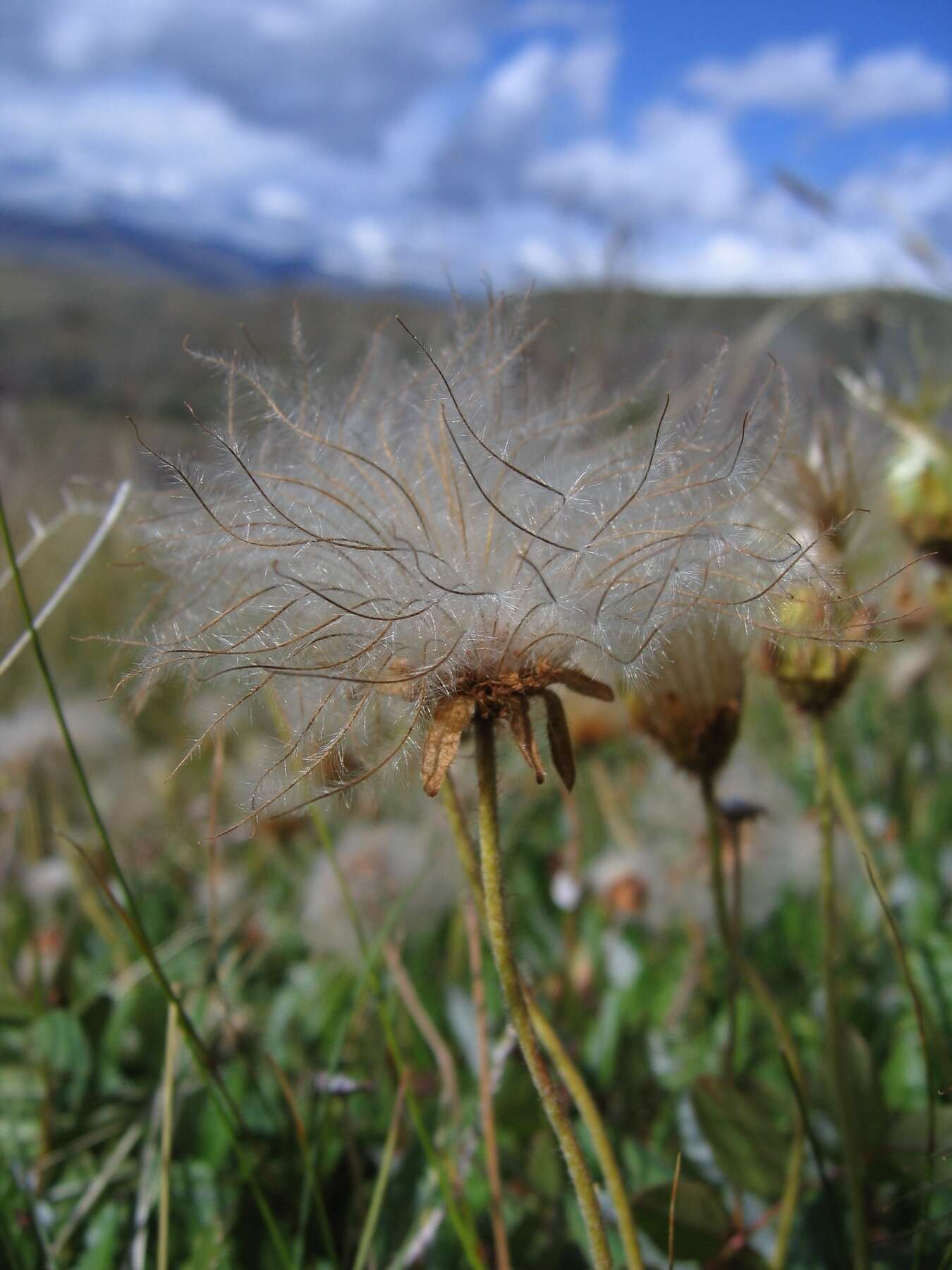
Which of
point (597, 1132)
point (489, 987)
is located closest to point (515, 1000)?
point (597, 1132)

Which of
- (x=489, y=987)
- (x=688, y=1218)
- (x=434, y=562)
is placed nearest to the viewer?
(x=434, y=562)

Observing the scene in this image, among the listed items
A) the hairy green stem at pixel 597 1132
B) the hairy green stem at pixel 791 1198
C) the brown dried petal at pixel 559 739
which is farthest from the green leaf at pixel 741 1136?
the brown dried petal at pixel 559 739

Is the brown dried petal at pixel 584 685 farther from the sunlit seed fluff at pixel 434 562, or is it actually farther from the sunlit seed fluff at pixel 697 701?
the sunlit seed fluff at pixel 697 701

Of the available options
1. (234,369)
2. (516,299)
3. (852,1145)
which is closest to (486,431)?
(516,299)

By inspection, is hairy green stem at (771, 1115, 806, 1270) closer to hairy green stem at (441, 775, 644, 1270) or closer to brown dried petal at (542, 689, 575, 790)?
hairy green stem at (441, 775, 644, 1270)

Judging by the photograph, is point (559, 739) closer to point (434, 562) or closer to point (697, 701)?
point (434, 562)

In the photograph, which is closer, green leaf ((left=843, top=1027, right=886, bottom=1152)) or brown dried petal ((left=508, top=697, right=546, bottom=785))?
brown dried petal ((left=508, top=697, right=546, bottom=785))

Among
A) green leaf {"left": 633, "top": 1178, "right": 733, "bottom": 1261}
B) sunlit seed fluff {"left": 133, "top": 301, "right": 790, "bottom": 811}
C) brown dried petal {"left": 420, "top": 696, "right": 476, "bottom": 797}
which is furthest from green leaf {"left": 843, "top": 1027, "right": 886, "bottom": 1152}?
brown dried petal {"left": 420, "top": 696, "right": 476, "bottom": 797}
